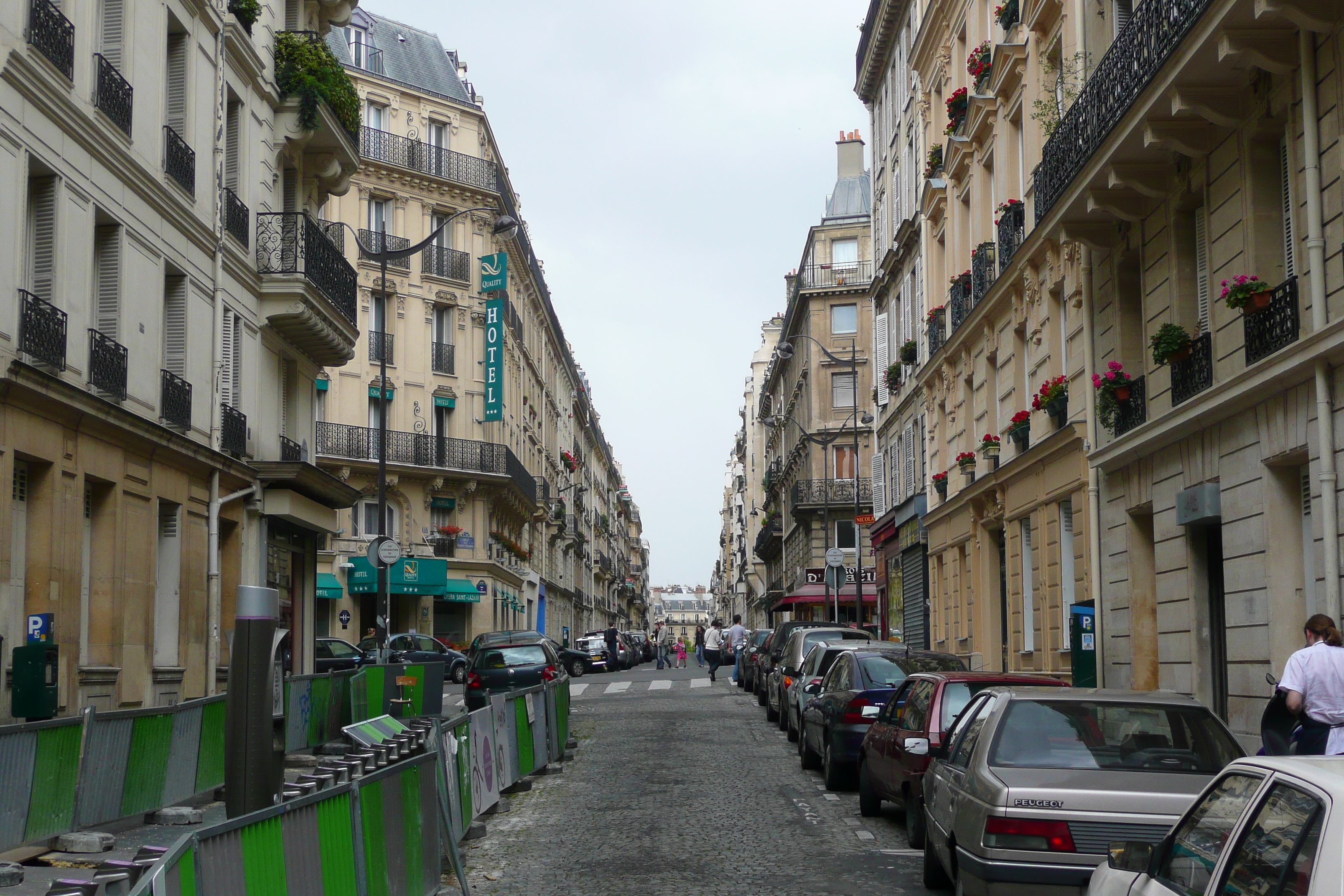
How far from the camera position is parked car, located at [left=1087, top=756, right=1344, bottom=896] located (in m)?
3.83

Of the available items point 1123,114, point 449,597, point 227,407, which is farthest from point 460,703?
point 1123,114

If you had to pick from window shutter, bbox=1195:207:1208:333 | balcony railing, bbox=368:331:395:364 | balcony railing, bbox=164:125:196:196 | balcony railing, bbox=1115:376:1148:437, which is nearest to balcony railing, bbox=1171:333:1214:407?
window shutter, bbox=1195:207:1208:333

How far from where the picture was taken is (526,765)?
1573 cm

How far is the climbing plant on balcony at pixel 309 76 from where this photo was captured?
2561 cm

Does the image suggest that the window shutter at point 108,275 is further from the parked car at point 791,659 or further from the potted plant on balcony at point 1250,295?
the potted plant on balcony at point 1250,295

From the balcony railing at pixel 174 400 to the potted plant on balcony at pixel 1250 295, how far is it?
13.6 meters

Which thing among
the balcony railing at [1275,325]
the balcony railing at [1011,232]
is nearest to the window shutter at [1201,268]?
the balcony railing at [1275,325]

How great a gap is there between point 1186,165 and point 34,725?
42.3ft

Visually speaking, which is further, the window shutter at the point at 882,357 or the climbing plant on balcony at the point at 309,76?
the window shutter at the point at 882,357

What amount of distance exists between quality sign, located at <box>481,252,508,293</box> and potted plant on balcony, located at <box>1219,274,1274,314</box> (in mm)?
37495

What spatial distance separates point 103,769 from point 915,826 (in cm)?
642

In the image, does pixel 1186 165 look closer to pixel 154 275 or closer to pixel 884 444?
pixel 154 275

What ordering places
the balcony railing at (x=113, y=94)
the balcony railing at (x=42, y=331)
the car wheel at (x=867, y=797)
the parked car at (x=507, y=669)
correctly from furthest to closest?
the parked car at (x=507, y=669), the balcony railing at (x=113, y=94), the balcony railing at (x=42, y=331), the car wheel at (x=867, y=797)

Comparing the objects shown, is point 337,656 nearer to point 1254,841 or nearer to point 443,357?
point 443,357
